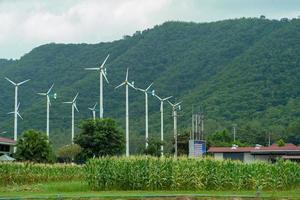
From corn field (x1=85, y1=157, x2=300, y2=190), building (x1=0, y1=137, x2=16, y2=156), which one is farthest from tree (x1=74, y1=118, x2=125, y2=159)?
corn field (x1=85, y1=157, x2=300, y2=190)

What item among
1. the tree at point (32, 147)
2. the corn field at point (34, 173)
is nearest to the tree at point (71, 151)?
the tree at point (32, 147)

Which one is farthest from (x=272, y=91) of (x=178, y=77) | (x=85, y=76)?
(x=85, y=76)

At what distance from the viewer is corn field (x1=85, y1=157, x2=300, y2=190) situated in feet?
125

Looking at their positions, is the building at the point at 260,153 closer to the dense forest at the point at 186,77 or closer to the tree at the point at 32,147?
the tree at the point at 32,147

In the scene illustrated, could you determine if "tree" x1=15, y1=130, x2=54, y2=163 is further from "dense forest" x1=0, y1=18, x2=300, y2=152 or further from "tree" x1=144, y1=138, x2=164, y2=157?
"dense forest" x1=0, y1=18, x2=300, y2=152

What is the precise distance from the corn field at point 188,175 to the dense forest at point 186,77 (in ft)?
196

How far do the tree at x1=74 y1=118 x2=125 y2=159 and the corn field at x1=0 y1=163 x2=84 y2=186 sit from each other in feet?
45.5

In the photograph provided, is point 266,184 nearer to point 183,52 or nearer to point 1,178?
point 1,178

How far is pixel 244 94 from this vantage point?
4210 inches

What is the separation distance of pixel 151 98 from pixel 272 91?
28.1m

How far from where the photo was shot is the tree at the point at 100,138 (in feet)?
220

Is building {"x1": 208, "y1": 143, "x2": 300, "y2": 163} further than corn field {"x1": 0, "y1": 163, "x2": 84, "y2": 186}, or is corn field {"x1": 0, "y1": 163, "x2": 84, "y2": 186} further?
building {"x1": 208, "y1": 143, "x2": 300, "y2": 163}

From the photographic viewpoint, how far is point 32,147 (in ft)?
210

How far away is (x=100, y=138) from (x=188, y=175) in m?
29.5
